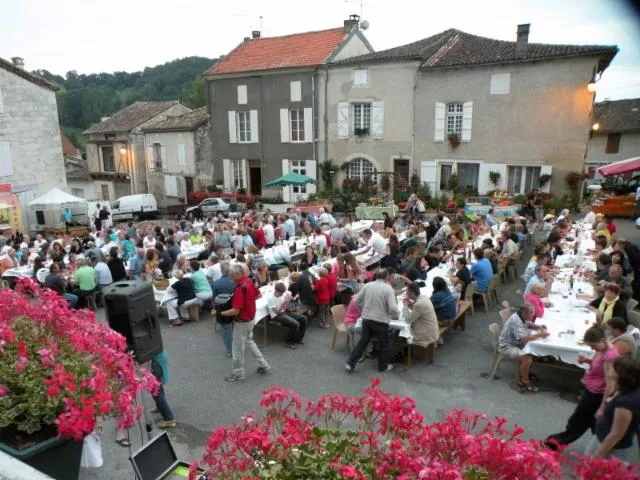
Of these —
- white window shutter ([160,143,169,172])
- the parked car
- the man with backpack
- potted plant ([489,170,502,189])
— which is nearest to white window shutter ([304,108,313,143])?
the parked car

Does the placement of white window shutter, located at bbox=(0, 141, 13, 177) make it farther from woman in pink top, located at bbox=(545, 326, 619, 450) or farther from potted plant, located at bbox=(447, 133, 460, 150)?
woman in pink top, located at bbox=(545, 326, 619, 450)

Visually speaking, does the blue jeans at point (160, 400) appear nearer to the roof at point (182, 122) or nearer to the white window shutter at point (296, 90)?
the white window shutter at point (296, 90)

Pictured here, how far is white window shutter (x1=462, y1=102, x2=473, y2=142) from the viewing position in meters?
20.5

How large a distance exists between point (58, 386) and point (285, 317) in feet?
15.5

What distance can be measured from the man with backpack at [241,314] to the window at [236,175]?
72.8ft

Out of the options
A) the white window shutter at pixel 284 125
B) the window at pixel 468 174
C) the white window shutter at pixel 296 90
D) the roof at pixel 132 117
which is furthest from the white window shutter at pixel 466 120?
the roof at pixel 132 117

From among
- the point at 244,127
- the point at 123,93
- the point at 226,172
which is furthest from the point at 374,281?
the point at 123,93

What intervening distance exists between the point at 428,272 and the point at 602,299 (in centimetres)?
334

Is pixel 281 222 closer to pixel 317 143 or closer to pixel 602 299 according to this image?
pixel 602 299

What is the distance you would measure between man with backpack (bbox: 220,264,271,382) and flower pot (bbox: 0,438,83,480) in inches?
109

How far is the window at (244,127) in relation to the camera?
27.1m

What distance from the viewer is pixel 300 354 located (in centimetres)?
765

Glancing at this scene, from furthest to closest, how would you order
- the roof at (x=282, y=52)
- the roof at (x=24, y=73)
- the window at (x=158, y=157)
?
the window at (x=158, y=157), the roof at (x=282, y=52), the roof at (x=24, y=73)

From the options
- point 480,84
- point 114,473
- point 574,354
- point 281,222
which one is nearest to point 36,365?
point 114,473
